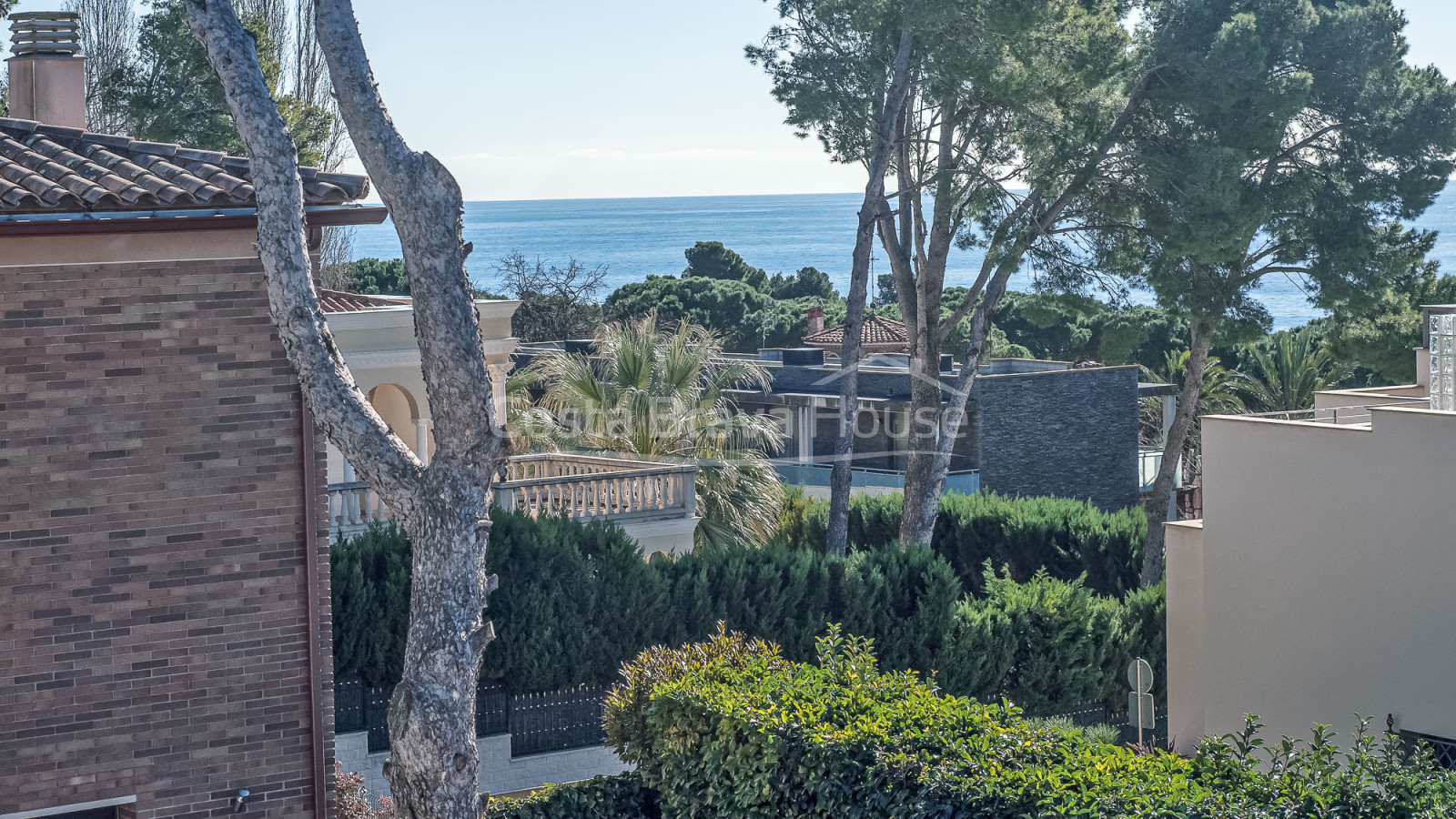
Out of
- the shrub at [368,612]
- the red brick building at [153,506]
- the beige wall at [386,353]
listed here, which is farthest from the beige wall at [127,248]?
the beige wall at [386,353]

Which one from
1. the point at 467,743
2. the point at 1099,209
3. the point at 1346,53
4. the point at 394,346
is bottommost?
the point at 467,743

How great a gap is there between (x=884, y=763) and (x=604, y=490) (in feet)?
37.6

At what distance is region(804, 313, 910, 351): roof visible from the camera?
39.1 meters

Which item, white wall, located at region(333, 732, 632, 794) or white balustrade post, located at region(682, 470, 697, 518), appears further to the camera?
white balustrade post, located at region(682, 470, 697, 518)

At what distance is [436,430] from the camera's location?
7.98 metres

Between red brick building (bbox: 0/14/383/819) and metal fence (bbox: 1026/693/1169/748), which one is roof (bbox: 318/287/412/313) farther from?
metal fence (bbox: 1026/693/1169/748)

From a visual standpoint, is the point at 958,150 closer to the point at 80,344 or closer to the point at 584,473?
the point at 584,473

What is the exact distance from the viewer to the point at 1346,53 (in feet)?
71.4

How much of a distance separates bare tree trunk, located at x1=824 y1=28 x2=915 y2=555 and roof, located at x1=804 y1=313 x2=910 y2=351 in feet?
56.5

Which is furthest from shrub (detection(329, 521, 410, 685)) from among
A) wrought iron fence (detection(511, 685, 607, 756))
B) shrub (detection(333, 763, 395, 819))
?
shrub (detection(333, 763, 395, 819))

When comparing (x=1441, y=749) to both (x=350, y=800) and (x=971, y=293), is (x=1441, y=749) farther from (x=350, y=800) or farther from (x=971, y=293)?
(x=971, y=293)

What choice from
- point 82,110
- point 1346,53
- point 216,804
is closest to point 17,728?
point 216,804

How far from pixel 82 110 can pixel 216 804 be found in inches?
245

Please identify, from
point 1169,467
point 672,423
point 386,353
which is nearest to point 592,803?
point 386,353
